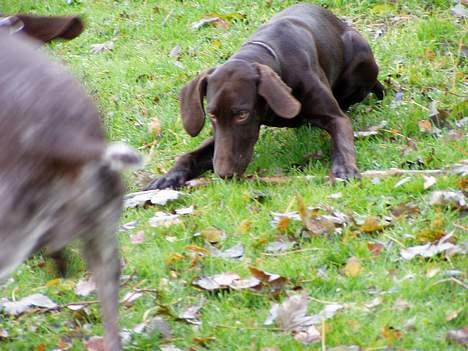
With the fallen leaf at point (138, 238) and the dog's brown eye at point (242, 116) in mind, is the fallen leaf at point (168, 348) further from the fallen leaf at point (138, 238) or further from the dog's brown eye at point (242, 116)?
the dog's brown eye at point (242, 116)

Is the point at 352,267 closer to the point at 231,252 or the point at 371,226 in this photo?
the point at 371,226

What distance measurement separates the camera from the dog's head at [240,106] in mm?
6547

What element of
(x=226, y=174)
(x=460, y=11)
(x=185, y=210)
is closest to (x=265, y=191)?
(x=226, y=174)

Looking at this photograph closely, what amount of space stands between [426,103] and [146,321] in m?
3.32

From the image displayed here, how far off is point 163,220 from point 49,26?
64.2 inches

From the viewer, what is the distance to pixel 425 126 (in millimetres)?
6891

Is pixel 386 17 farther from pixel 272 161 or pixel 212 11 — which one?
pixel 272 161

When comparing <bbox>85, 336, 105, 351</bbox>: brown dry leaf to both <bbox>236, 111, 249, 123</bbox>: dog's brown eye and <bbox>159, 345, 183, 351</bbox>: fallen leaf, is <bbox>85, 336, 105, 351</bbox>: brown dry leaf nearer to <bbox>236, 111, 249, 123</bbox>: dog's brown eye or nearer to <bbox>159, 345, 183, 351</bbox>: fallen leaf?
<bbox>159, 345, 183, 351</bbox>: fallen leaf

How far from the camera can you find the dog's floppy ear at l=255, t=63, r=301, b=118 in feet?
21.5

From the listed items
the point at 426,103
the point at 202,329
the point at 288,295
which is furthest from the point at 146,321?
the point at 426,103

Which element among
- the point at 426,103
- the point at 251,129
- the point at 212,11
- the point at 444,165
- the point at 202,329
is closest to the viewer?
the point at 202,329

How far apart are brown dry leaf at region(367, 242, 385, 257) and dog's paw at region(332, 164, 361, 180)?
1.11m

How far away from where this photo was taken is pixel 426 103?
7309 millimetres

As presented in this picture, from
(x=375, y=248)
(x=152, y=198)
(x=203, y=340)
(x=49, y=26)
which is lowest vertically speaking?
(x=152, y=198)
